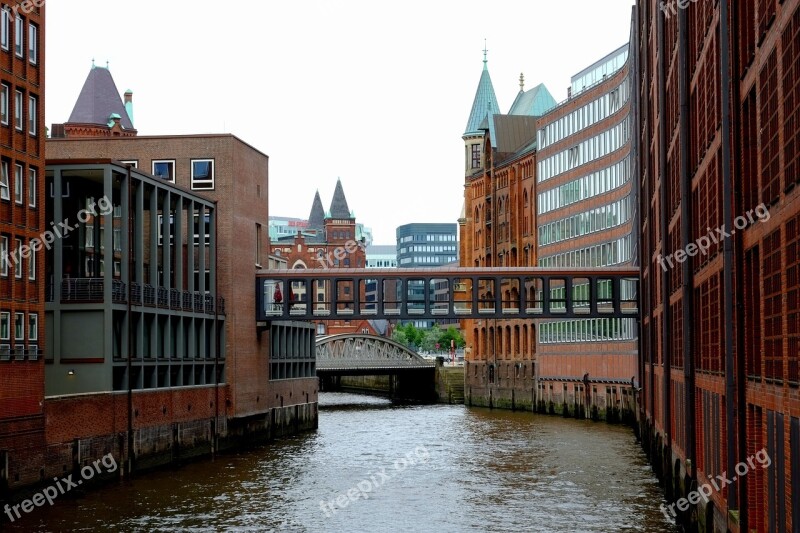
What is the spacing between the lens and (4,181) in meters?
41.7

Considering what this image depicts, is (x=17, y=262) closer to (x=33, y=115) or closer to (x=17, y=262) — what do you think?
(x=17, y=262)

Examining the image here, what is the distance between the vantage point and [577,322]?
320 ft

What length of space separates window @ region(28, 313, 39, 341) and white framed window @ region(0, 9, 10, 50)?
8.58 metres

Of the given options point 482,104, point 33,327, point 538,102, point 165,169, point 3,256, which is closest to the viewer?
point 3,256

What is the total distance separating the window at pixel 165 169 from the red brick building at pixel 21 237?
21308 mm

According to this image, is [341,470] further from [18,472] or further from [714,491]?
[714,491]

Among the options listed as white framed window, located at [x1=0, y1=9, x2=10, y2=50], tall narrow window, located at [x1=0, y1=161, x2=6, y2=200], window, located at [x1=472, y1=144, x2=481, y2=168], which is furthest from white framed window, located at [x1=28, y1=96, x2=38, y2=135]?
window, located at [x1=472, y1=144, x2=481, y2=168]

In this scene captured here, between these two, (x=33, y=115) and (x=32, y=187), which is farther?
(x=33, y=115)

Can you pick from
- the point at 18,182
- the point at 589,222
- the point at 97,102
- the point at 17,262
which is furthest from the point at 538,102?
the point at 17,262

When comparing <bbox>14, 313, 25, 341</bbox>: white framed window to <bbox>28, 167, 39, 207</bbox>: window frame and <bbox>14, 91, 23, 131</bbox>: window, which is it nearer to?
<bbox>28, 167, 39, 207</bbox>: window frame

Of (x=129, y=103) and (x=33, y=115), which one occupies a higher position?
(x=129, y=103)

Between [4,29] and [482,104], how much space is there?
4046 inches

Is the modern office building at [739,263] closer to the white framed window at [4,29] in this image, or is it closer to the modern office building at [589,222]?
the white framed window at [4,29]

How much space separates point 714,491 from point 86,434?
80.1 ft
